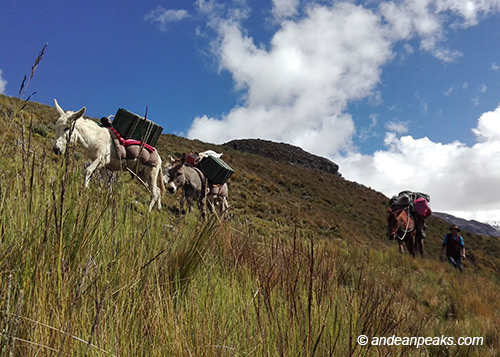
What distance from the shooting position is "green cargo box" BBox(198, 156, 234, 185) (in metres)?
9.79

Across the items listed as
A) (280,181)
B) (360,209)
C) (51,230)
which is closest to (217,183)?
(51,230)

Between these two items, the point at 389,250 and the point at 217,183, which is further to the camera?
the point at 217,183

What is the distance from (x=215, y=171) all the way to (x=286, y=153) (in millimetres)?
56270

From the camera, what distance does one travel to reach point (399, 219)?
9.68m

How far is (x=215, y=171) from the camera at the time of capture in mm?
9867

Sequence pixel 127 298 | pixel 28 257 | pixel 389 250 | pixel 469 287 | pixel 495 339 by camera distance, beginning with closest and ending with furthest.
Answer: pixel 28 257
pixel 127 298
pixel 495 339
pixel 469 287
pixel 389 250

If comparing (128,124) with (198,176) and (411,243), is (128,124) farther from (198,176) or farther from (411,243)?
(411,243)

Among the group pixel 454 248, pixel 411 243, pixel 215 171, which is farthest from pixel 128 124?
pixel 454 248

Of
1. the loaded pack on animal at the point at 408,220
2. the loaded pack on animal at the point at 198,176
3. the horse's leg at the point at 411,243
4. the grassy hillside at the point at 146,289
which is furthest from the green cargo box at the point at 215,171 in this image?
the grassy hillside at the point at 146,289

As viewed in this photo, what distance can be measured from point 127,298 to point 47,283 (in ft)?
1.13

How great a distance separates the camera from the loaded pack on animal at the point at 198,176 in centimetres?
855

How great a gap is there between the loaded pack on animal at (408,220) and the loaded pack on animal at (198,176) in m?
5.01

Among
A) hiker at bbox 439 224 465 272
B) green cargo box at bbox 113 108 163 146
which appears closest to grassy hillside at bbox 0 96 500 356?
green cargo box at bbox 113 108 163 146

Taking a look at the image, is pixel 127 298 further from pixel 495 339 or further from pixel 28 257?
pixel 495 339
